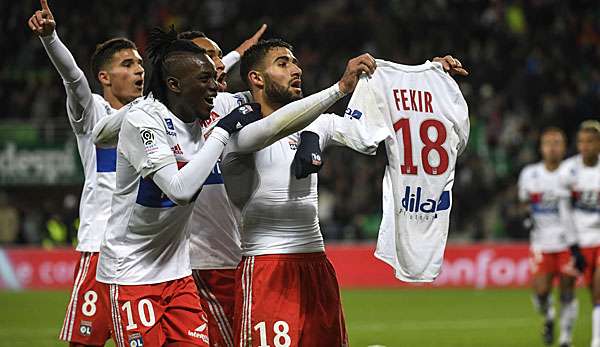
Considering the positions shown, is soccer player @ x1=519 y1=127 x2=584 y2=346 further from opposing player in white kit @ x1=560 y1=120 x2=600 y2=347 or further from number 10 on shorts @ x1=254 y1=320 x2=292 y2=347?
number 10 on shorts @ x1=254 y1=320 x2=292 y2=347

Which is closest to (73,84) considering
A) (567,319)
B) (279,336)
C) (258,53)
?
(258,53)

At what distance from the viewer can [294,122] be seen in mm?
5406

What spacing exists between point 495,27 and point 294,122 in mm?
18417

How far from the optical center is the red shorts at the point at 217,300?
6.60m

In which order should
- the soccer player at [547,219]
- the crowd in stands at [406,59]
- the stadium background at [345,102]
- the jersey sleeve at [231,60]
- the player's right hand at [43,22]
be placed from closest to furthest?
the player's right hand at [43,22] < the jersey sleeve at [231,60] < the soccer player at [547,219] < the stadium background at [345,102] < the crowd in stands at [406,59]

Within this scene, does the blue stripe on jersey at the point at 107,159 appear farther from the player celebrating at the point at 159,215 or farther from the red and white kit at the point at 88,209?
the player celebrating at the point at 159,215

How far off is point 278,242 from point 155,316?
0.77m

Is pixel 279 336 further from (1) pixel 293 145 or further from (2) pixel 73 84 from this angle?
(2) pixel 73 84

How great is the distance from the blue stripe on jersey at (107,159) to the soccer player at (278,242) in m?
1.43

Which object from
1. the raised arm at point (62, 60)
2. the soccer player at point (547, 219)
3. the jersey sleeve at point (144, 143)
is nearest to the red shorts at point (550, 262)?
the soccer player at point (547, 219)

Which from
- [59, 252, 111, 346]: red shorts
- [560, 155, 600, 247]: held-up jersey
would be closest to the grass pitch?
[560, 155, 600, 247]: held-up jersey

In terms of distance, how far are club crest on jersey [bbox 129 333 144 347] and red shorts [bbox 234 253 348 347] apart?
0.53 m

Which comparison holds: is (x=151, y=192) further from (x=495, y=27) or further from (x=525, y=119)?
(x=495, y=27)

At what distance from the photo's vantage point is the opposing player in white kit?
41.2ft
